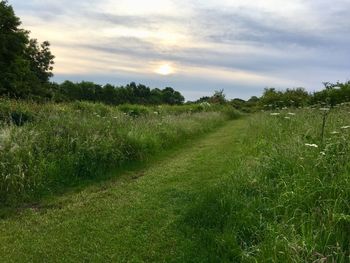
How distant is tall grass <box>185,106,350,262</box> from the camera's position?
4.03 m

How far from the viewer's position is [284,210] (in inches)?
199

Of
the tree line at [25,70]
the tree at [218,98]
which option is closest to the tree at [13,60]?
the tree line at [25,70]

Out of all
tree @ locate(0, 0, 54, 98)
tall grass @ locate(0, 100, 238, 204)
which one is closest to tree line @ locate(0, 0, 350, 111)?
tree @ locate(0, 0, 54, 98)

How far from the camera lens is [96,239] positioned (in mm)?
5504

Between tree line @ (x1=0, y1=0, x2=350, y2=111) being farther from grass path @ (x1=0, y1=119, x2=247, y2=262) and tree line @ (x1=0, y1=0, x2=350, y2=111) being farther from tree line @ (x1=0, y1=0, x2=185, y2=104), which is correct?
grass path @ (x1=0, y1=119, x2=247, y2=262)

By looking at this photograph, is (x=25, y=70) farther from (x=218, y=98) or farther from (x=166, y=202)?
(x=166, y=202)

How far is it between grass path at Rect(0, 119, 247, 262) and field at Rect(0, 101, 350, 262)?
0.02m

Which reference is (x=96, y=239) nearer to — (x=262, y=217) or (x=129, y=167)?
(x=262, y=217)

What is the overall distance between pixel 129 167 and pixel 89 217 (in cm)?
346

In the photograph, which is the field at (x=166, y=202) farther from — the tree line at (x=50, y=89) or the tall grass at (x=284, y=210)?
the tree line at (x=50, y=89)

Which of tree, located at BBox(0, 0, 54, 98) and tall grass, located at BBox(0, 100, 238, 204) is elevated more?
tree, located at BBox(0, 0, 54, 98)

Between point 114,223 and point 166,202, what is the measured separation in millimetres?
1193

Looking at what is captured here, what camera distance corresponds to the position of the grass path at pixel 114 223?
5070 mm

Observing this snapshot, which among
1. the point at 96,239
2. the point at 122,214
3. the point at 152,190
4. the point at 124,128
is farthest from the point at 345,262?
the point at 124,128
